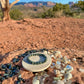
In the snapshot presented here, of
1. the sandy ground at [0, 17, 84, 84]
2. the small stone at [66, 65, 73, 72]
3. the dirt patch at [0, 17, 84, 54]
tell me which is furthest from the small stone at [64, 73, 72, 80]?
the dirt patch at [0, 17, 84, 54]

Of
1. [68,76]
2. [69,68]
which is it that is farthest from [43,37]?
[68,76]

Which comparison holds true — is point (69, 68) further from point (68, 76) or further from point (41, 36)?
point (41, 36)

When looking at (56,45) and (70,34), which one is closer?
(56,45)

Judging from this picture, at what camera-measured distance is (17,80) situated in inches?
79.2

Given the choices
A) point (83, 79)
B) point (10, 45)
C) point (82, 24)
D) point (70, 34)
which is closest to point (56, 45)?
point (70, 34)

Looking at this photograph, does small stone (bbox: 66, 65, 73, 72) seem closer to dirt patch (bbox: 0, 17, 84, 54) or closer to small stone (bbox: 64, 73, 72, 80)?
small stone (bbox: 64, 73, 72, 80)

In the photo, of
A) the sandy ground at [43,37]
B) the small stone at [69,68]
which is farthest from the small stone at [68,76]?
the sandy ground at [43,37]

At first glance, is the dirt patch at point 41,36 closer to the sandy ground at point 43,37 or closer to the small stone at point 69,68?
the sandy ground at point 43,37

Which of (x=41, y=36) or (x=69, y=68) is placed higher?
(x=41, y=36)

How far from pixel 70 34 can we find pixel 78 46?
3.44 feet

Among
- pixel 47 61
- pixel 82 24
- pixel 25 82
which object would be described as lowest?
pixel 25 82

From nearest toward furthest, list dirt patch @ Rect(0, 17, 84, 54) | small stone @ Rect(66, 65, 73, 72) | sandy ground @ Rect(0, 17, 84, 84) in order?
small stone @ Rect(66, 65, 73, 72) < sandy ground @ Rect(0, 17, 84, 84) < dirt patch @ Rect(0, 17, 84, 54)

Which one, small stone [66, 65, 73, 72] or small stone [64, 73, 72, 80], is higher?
small stone [66, 65, 73, 72]

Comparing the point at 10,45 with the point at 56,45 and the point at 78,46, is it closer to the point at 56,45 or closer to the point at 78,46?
the point at 56,45
